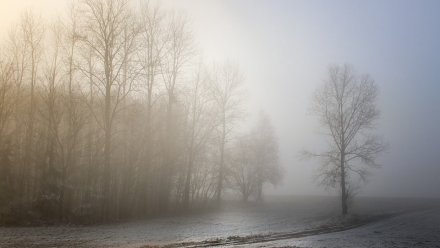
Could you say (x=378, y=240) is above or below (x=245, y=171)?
below

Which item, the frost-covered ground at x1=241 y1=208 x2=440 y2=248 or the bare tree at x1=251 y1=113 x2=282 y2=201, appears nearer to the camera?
the frost-covered ground at x1=241 y1=208 x2=440 y2=248

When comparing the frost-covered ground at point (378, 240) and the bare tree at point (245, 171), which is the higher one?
the bare tree at point (245, 171)

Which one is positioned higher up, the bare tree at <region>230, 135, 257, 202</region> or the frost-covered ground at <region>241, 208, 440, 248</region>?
the bare tree at <region>230, 135, 257, 202</region>

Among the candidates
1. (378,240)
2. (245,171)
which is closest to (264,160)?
(245,171)

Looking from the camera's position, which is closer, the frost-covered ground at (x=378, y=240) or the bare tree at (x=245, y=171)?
the frost-covered ground at (x=378, y=240)

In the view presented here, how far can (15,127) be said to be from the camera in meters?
51.0

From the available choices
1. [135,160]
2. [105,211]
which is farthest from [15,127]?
[105,211]

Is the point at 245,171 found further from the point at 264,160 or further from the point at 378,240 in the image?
the point at 378,240

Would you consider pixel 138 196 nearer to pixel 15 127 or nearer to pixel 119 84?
pixel 119 84

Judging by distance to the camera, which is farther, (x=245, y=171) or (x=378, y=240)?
(x=245, y=171)

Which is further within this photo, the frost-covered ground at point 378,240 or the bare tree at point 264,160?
the bare tree at point 264,160

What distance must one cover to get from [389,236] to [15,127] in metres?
42.1

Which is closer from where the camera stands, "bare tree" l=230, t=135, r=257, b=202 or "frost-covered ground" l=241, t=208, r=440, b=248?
"frost-covered ground" l=241, t=208, r=440, b=248

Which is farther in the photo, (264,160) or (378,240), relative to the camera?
(264,160)
